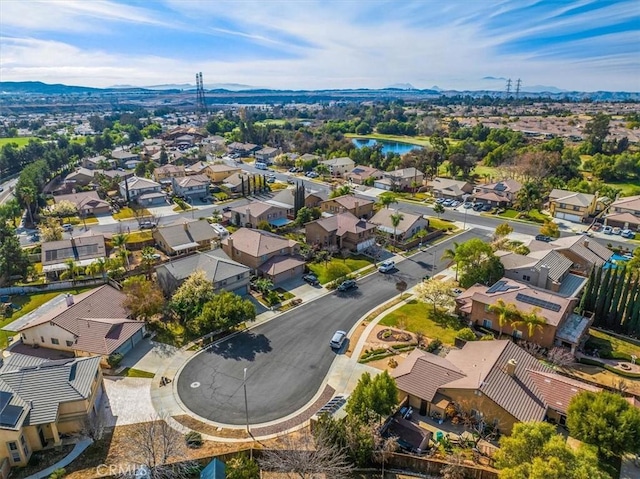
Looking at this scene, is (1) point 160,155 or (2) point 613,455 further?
(1) point 160,155

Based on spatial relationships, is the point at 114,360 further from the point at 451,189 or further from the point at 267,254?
the point at 451,189

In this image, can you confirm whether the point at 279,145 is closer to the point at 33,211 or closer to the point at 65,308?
the point at 33,211

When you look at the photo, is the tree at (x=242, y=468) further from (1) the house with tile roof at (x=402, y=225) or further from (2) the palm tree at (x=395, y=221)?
(1) the house with tile roof at (x=402, y=225)

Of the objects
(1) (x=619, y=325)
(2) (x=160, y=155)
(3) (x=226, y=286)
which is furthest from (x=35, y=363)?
(2) (x=160, y=155)

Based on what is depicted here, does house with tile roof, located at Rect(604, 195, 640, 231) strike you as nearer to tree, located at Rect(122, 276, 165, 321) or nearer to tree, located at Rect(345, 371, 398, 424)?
tree, located at Rect(345, 371, 398, 424)

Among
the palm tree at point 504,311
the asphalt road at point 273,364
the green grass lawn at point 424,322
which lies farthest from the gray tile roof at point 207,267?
the palm tree at point 504,311

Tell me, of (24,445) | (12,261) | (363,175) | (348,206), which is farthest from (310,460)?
(363,175)
